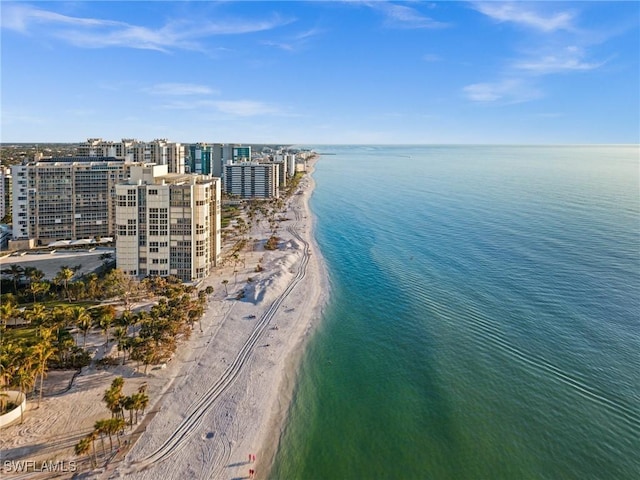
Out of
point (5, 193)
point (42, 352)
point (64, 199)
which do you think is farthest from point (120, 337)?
point (5, 193)

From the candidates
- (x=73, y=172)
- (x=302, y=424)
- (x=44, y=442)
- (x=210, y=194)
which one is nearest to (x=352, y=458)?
(x=302, y=424)

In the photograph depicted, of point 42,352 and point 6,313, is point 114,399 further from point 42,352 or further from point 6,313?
point 6,313

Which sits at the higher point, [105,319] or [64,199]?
[64,199]

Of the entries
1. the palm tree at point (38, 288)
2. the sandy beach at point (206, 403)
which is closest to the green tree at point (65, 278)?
the palm tree at point (38, 288)

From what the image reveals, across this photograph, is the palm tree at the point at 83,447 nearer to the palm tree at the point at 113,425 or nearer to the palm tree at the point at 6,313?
the palm tree at the point at 113,425

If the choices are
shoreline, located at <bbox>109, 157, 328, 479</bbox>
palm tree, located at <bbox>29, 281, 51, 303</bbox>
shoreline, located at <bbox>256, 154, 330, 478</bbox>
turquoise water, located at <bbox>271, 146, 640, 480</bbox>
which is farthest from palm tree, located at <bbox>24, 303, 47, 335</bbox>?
turquoise water, located at <bbox>271, 146, 640, 480</bbox>

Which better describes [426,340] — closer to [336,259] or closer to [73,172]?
[336,259]
